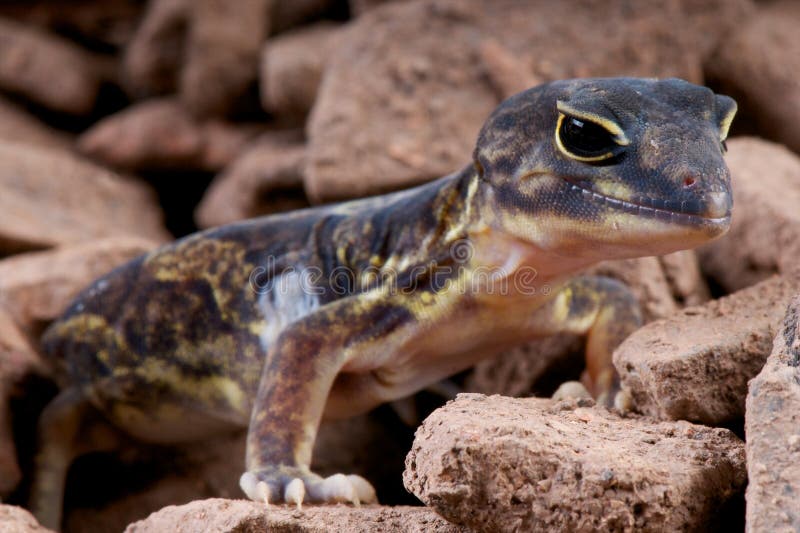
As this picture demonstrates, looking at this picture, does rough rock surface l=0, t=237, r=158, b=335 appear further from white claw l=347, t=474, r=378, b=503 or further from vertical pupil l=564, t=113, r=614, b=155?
vertical pupil l=564, t=113, r=614, b=155

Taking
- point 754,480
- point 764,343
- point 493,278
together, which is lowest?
point 493,278

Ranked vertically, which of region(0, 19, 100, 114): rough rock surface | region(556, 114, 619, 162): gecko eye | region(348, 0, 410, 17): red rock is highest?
region(556, 114, 619, 162): gecko eye

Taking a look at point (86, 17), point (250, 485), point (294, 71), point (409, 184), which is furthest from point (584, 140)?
point (86, 17)

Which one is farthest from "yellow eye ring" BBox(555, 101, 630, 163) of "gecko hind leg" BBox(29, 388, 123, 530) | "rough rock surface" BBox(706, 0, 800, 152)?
"rough rock surface" BBox(706, 0, 800, 152)

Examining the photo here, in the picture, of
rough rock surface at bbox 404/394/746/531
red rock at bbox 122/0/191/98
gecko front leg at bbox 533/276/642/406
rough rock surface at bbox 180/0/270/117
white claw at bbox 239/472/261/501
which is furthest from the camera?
red rock at bbox 122/0/191/98

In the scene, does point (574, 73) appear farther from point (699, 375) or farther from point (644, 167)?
point (699, 375)

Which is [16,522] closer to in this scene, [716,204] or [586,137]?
[586,137]

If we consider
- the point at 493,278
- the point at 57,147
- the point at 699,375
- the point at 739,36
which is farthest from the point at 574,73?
the point at 57,147
